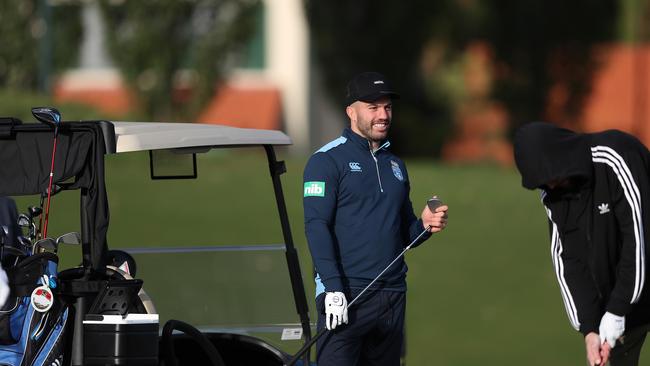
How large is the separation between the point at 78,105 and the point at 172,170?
15.0m

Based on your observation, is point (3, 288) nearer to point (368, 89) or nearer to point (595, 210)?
point (368, 89)

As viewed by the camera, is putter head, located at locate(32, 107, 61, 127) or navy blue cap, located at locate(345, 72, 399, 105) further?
navy blue cap, located at locate(345, 72, 399, 105)

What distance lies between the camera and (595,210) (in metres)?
6.27

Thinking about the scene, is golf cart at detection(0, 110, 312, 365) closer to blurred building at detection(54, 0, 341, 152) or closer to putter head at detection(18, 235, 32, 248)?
putter head at detection(18, 235, 32, 248)

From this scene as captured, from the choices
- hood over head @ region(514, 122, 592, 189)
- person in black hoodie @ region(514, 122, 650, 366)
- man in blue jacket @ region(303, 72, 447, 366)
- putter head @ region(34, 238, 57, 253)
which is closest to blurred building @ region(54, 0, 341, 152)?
man in blue jacket @ region(303, 72, 447, 366)

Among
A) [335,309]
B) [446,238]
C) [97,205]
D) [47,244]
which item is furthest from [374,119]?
[446,238]

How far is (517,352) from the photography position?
14992 millimetres

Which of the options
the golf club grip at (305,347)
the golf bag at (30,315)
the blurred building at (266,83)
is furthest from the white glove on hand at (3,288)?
the blurred building at (266,83)

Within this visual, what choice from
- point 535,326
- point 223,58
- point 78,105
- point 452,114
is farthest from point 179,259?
point 452,114

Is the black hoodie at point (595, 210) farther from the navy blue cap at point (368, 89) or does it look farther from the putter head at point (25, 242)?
the putter head at point (25, 242)

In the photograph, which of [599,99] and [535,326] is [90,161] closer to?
[535,326]

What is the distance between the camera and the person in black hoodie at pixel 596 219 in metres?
6.15

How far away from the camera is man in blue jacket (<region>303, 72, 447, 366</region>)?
6715 mm

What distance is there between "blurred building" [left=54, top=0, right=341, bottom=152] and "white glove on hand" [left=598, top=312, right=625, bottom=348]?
21.3 metres
